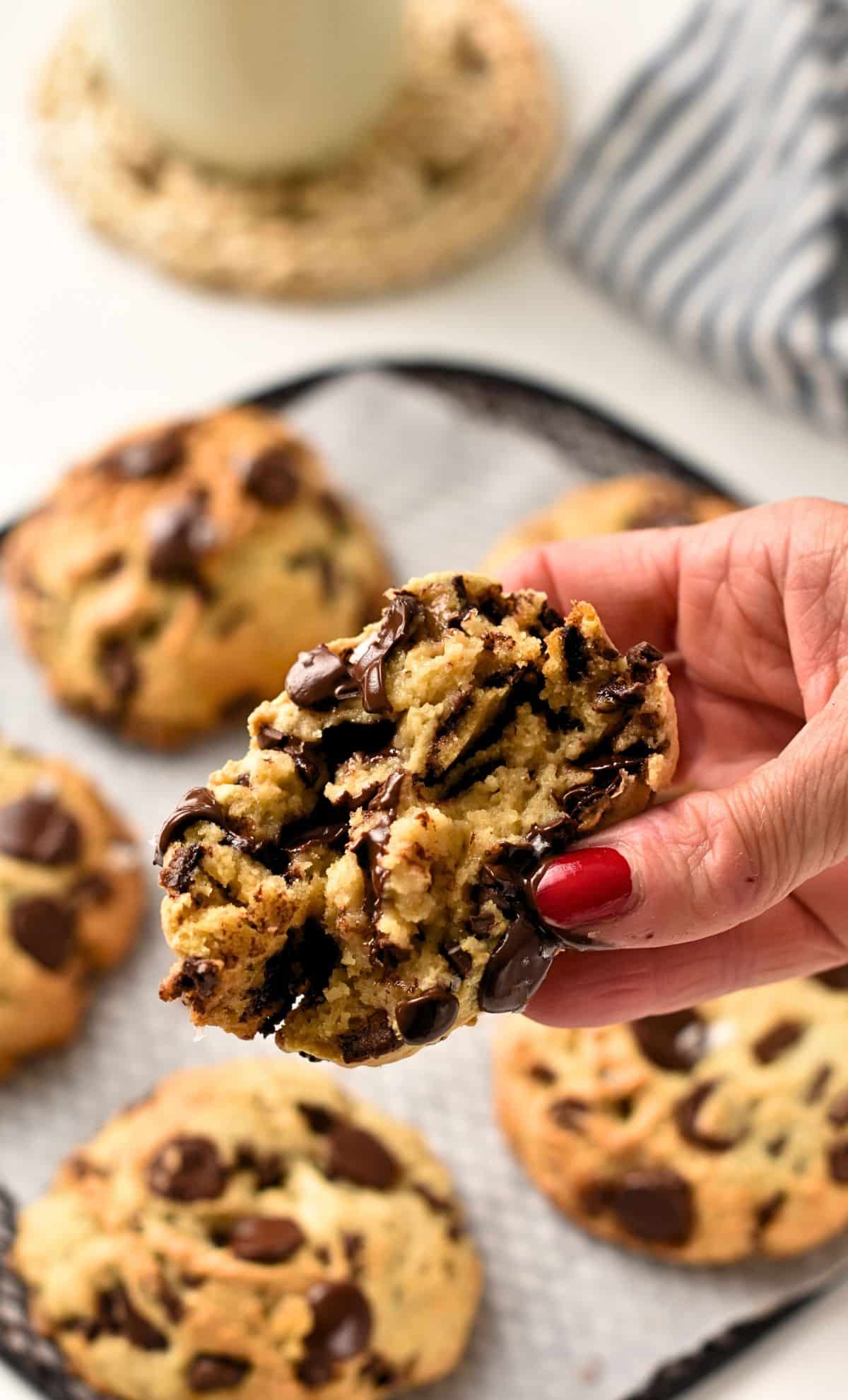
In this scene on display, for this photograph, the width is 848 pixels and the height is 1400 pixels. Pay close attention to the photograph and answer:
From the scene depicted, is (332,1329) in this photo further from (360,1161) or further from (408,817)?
(408,817)

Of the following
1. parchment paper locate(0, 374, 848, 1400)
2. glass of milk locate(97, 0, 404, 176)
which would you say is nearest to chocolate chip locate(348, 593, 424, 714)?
parchment paper locate(0, 374, 848, 1400)

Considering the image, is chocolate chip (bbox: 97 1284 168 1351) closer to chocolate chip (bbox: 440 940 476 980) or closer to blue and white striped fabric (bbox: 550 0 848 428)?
chocolate chip (bbox: 440 940 476 980)

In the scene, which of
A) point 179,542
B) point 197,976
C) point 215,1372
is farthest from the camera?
point 179,542

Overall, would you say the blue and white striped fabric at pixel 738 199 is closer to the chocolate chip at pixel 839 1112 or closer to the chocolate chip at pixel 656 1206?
the chocolate chip at pixel 839 1112

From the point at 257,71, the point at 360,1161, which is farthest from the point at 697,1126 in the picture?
the point at 257,71

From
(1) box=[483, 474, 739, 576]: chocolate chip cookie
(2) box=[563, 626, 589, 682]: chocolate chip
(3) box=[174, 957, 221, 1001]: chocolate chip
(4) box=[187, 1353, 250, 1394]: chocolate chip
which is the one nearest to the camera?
(3) box=[174, 957, 221, 1001]: chocolate chip

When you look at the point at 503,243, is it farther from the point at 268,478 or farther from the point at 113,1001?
the point at 113,1001
